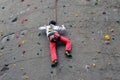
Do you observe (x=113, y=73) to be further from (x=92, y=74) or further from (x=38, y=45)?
(x=38, y=45)

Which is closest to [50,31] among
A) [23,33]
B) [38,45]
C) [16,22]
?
[38,45]

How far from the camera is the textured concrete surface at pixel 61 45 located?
5.95m

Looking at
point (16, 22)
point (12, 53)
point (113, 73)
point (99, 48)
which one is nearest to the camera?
point (113, 73)

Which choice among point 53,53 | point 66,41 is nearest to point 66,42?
point 66,41

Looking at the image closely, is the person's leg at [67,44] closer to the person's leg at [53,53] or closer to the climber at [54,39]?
the climber at [54,39]

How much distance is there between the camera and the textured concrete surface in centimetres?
595

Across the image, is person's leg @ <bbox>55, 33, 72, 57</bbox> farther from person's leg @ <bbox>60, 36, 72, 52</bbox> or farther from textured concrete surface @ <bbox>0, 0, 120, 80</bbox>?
textured concrete surface @ <bbox>0, 0, 120, 80</bbox>

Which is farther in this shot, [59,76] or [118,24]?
[118,24]

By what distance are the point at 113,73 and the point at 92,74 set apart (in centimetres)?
39

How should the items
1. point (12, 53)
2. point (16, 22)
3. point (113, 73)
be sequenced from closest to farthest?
1. point (113, 73)
2. point (12, 53)
3. point (16, 22)

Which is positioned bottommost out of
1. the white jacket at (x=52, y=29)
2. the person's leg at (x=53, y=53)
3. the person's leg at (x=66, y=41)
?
the person's leg at (x=53, y=53)

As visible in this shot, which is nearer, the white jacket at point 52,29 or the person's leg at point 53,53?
the person's leg at point 53,53

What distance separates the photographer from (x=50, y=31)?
6.41m

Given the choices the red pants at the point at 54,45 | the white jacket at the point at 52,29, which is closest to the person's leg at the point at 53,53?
the red pants at the point at 54,45
